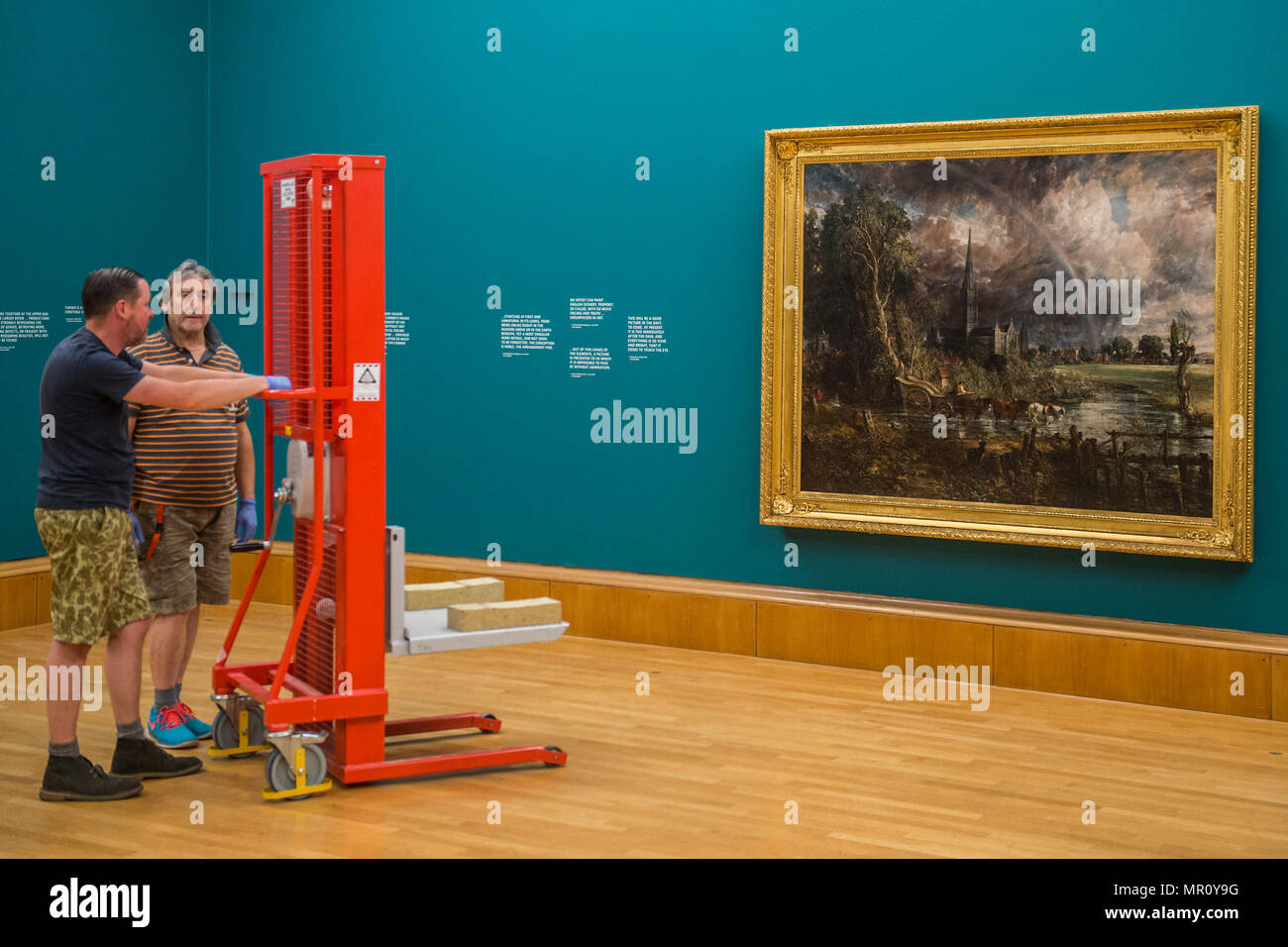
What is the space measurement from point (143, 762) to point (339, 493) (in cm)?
119

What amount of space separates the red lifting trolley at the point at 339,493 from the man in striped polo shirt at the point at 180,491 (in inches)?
15.8

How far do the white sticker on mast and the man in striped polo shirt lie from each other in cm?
79

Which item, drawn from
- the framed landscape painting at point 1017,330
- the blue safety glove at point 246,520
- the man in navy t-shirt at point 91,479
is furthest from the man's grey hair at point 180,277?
the framed landscape painting at point 1017,330

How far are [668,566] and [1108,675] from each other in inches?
97.3

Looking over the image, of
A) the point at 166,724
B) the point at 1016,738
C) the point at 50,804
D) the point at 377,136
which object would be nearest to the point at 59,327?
the point at 377,136

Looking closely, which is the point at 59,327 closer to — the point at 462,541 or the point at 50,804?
the point at 462,541

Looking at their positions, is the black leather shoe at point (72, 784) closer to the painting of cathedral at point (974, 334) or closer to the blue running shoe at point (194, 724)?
the blue running shoe at point (194, 724)

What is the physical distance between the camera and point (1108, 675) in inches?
257

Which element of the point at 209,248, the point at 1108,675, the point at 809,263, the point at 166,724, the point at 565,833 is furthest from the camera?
the point at 209,248

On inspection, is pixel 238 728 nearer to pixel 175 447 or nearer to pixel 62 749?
pixel 62 749

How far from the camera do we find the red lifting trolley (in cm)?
499

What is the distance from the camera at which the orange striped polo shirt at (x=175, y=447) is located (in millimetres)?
5520

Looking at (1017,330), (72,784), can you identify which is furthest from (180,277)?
(1017,330)

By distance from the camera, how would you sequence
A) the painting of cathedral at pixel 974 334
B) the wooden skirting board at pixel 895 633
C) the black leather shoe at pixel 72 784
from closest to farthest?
1. the black leather shoe at pixel 72 784
2. the wooden skirting board at pixel 895 633
3. the painting of cathedral at pixel 974 334
